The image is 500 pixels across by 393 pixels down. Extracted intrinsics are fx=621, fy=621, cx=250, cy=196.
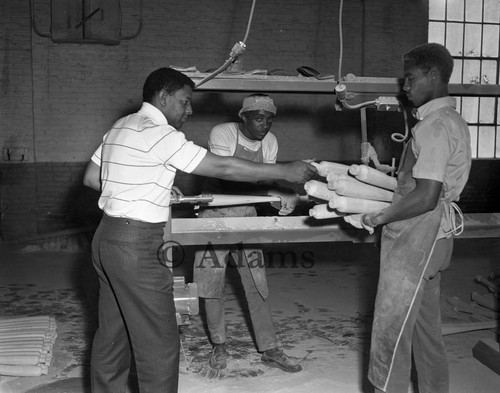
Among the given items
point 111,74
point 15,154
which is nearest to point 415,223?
point 111,74

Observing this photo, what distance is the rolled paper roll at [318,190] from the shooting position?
2941mm

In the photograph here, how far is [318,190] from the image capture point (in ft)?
9.69

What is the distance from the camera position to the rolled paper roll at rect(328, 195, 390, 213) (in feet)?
9.68

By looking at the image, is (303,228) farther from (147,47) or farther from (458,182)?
(147,47)

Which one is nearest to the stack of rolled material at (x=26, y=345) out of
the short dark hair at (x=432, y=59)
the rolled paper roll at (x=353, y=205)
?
the rolled paper roll at (x=353, y=205)

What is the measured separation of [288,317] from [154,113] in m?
3.14

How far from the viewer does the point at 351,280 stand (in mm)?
7176

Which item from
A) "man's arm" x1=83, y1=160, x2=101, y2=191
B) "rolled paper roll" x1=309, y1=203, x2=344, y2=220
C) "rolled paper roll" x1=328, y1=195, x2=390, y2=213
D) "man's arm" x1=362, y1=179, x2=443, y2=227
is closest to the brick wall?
"man's arm" x1=83, y1=160, x2=101, y2=191

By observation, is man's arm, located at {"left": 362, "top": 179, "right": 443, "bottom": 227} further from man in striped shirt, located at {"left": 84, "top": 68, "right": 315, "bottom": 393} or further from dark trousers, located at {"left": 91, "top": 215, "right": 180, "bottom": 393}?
dark trousers, located at {"left": 91, "top": 215, "right": 180, "bottom": 393}

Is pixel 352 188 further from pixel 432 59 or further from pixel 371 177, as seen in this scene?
pixel 432 59

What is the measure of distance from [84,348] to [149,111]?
2.45 metres

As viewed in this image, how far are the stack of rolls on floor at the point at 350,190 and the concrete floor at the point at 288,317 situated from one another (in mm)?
1421

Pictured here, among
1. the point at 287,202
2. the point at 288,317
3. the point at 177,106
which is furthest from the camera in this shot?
the point at 288,317

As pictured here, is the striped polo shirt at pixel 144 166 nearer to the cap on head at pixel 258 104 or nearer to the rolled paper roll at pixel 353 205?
the rolled paper roll at pixel 353 205
